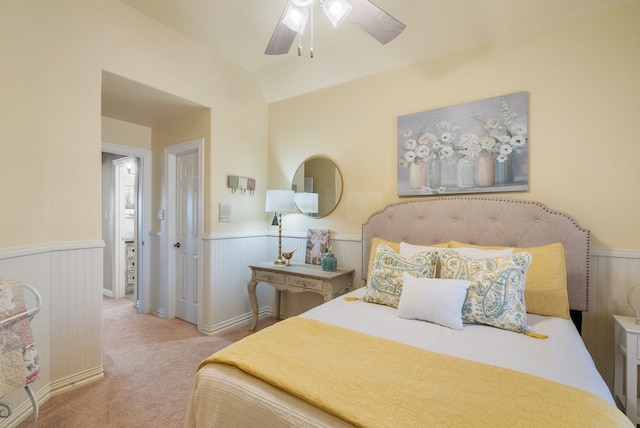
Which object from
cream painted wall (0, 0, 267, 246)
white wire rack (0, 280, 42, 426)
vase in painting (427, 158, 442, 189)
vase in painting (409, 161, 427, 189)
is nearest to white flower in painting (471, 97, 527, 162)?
vase in painting (427, 158, 442, 189)

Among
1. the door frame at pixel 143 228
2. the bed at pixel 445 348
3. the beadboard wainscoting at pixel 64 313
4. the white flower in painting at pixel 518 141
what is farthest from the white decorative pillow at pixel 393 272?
the door frame at pixel 143 228

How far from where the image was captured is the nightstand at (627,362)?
1.57 metres

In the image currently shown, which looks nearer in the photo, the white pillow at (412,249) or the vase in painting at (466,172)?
the white pillow at (412,249)

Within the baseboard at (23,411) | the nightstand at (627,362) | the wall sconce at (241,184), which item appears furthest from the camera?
the wall sconce at (241,184)

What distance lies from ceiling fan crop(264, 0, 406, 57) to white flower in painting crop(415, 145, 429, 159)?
1042 mm

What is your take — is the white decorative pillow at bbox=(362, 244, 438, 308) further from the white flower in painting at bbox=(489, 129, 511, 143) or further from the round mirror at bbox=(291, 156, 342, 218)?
the round mirror at bbox=(291, 156, 342, 218)

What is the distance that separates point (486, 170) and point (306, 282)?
5.85ft

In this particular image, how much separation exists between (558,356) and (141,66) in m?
3.35

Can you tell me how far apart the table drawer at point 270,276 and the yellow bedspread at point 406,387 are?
156 cm

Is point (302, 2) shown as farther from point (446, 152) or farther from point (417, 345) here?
point (417, 345)

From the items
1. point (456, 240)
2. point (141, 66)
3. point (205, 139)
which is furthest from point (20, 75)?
point (456, 240)

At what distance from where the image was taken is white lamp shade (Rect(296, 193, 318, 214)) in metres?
3.29

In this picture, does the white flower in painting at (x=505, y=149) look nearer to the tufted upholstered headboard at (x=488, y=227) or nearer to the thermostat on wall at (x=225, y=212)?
the tufted upholstered headboard at (x=488, y=227)

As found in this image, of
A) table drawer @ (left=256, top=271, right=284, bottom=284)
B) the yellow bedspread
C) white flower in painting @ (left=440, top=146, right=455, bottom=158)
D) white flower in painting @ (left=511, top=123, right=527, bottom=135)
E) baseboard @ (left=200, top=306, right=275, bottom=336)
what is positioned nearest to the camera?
the yellow bedspread
